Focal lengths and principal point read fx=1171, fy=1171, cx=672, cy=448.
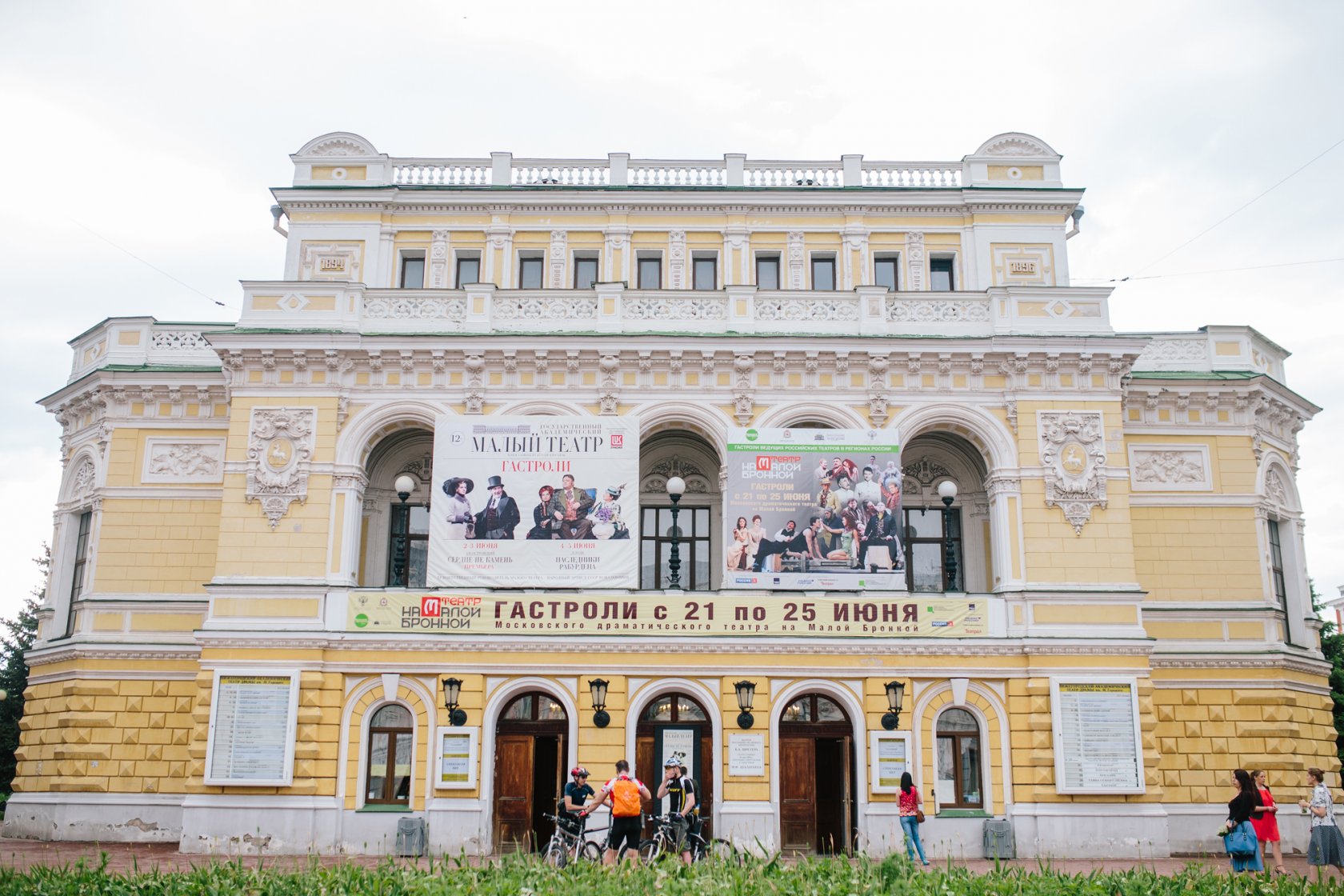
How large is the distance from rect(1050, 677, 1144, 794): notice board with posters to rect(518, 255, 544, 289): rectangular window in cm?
1700

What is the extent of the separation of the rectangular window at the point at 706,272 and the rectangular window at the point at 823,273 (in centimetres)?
270

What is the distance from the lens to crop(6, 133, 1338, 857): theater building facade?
2527 centimetres

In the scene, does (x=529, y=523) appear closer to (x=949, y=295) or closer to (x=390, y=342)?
(x=390, y=342)

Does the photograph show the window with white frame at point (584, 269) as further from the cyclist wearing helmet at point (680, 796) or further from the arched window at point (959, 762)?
the cyclist wearing helmet at point (680, 796)

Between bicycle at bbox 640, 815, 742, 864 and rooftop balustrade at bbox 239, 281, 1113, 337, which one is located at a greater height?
rooftop balustrade at bbox 239, 281, 1113, 337

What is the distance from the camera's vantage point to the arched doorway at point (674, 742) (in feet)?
84.5

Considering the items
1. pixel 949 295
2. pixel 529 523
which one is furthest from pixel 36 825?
pixel 949 295

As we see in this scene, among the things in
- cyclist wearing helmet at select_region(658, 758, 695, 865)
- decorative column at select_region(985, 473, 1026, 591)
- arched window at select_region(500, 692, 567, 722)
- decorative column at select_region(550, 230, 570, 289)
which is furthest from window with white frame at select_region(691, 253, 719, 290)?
cyclist wearing helmet at select_region(658, 758, 695, 865)

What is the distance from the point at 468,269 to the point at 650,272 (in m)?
5.06

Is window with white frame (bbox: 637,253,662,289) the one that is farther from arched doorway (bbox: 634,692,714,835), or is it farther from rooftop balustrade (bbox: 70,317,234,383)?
arched doorway (bbox: 634,692,714,835)

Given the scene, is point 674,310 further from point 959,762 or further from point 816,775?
point 959,762

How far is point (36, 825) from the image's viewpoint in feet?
90.9

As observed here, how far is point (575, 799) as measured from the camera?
2145cm

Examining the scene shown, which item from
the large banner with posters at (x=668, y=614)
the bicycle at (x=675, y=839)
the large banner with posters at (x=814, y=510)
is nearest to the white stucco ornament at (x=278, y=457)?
the large banner with posters at (x=668, y=614)
